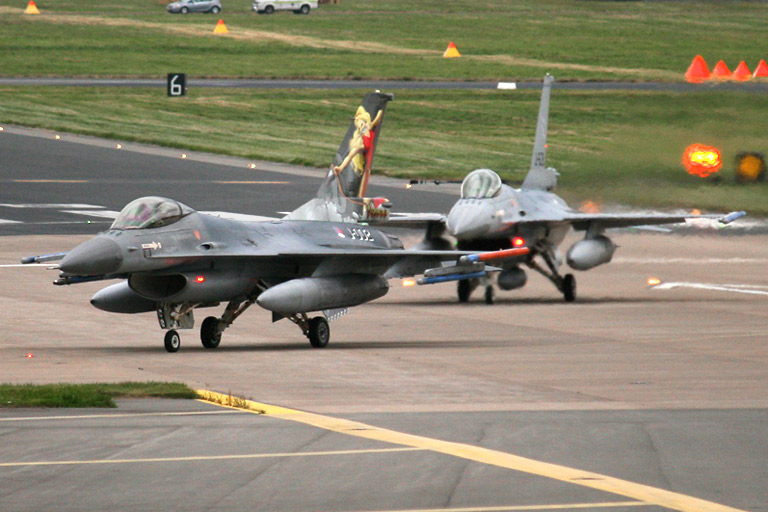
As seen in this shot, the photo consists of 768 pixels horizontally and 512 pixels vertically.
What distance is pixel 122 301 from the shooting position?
2762 centimetres

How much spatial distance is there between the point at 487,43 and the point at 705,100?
236 feet

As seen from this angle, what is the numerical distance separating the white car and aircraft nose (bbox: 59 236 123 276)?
377 ft

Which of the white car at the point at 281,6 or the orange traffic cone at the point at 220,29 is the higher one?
the white car at the point at 281,6

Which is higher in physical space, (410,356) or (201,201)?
(201,201)

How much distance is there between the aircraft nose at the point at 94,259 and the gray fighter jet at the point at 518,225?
12158mm

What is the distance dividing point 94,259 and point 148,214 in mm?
1598

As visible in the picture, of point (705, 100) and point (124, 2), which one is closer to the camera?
point (705, 100)

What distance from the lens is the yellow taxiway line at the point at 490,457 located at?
14.2 m

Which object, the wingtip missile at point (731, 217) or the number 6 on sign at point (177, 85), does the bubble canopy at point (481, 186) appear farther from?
the number 6 on sign at point (177, 85)

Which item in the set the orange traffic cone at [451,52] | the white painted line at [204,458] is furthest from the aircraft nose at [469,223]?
the orange traffic cone at [451,52]

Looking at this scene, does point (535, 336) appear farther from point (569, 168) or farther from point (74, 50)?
point (74, 50)

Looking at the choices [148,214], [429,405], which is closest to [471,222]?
[148,214]

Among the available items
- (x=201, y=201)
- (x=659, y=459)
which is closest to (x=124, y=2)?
(x=201, y=201)

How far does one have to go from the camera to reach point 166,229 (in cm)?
2639
